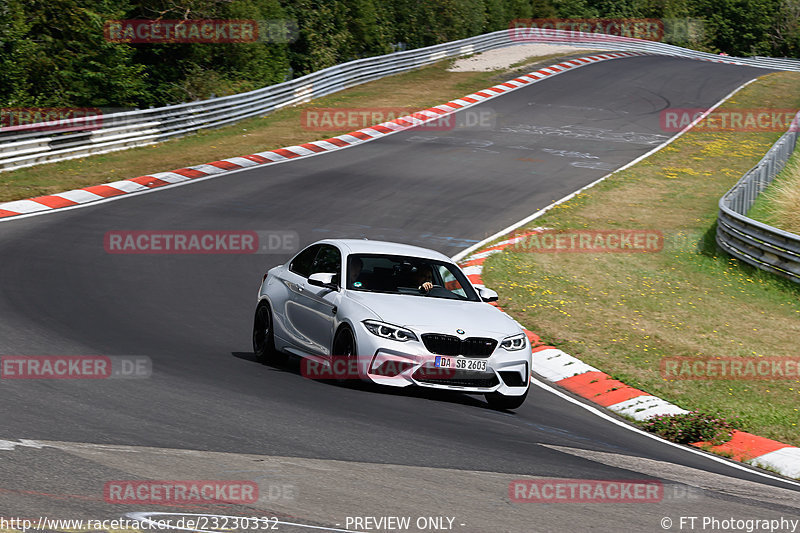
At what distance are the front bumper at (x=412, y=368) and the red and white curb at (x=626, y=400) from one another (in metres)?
2.29

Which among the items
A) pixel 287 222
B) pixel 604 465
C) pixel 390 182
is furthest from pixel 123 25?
pixel 604 465

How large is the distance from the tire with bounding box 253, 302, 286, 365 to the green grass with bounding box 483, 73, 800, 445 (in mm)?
4229

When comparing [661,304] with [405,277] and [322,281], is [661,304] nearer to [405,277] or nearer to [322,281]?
[405,277]

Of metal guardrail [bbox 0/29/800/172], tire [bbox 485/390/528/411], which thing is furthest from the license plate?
metal guardrail [bbox 0/29/800/172]

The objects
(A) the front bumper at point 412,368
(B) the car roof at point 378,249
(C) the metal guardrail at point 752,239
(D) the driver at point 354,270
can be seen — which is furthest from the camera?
(C) the metal guardrail at point 752,239

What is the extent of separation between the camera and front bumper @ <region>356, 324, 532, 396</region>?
376 inches

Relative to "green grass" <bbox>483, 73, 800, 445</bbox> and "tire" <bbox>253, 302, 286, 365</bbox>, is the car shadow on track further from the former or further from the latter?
"green grass" <bbox>483, 73, 800, 445</bbox>

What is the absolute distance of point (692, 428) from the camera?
10.5 metres

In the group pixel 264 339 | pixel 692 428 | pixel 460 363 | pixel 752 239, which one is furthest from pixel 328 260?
pixel 752 239

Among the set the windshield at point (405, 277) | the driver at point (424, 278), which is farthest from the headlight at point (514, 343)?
the driver at point (424, 278)

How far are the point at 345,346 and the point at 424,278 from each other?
4.79ft

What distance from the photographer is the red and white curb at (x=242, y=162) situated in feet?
65.1

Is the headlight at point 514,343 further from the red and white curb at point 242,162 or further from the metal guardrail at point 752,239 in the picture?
the red and white curb at point 242,162

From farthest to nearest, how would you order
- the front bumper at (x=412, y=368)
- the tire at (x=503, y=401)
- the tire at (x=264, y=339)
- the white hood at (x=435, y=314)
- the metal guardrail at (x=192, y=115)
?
the metal guardrail at (x=192, y=115) < the tire at (x=264, y=339) < the tire at (x=503, y=401) < the white hood at (x=435, y=314) < the front bumper at (x=412, y=368)
